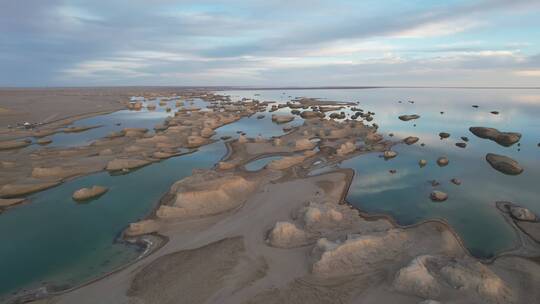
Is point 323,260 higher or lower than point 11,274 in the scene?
higher

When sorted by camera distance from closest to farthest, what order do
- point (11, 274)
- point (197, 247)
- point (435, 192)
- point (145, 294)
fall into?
point (145, 294)
point (11, 274)
point (197, 247)
point (435, 192)

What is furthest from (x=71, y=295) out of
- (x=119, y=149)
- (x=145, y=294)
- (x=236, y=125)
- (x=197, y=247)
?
(x=236, y=125)

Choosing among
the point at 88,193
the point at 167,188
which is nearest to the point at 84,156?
the point at 88,193

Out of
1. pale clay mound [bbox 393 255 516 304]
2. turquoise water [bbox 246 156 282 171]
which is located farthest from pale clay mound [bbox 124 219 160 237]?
pale clay mound [bbox 393 255 516 304]

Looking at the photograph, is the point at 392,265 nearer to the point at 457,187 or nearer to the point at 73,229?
the point at 457,187

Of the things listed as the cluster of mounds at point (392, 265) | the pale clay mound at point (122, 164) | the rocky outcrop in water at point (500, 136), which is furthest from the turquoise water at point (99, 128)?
the rocky outcrop in water at point (500, 136)

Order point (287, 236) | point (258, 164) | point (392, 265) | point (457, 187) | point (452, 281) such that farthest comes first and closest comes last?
point (258, 164), point (457, 187), point (287, 236), point (392, 265), point (452, 281)

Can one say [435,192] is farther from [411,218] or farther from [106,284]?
[106,284]
